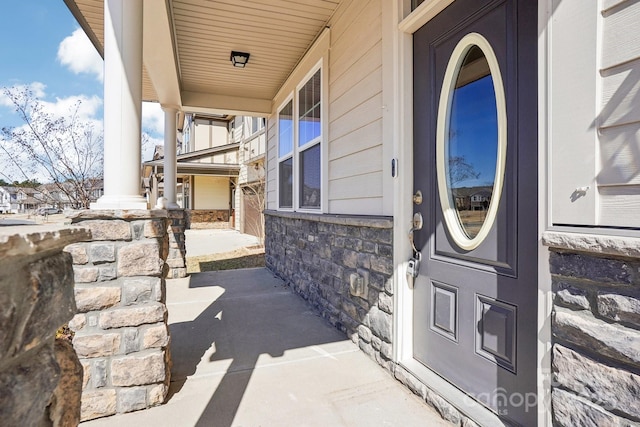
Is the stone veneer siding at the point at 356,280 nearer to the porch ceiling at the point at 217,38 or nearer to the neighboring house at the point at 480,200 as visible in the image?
the neighboring house at the point at 480,200

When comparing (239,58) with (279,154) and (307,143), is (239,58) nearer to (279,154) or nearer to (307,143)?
(307,143)

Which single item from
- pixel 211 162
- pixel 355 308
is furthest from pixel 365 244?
pixel 211 162

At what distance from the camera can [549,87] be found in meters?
1.40

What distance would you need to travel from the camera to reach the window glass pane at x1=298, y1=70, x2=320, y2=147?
4.10 meters

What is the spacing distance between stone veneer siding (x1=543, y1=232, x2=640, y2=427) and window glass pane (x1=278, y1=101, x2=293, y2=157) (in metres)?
4.18

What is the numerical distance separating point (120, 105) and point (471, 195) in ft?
7.42

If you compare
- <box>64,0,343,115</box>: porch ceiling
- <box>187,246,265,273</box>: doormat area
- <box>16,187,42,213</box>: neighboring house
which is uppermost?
<box>64,0,343,115</box>: porch ceiling

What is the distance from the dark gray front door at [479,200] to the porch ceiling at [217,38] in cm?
187

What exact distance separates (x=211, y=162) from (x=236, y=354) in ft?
39.8

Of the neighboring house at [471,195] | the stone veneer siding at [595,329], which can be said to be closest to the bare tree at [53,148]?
the neighboring house at [471,195]

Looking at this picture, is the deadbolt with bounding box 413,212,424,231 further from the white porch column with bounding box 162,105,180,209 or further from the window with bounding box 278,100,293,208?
the white porch column with bounding box 162,105,180,209

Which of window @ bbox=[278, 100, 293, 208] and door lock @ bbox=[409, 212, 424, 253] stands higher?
window @ bbox=[278, 100, 293, 208]

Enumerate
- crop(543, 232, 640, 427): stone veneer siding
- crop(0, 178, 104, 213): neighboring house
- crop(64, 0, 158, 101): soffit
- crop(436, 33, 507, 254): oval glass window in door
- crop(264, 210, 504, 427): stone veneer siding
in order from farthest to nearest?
crop(0, 178, 104, 213): neighboring house → crop(64, 0, 158, 101): soffit → crop(264, 210, 504, 427): stone veneer siding → crop(436, 33, 507, 254): oval glass window in door → crop(543, 232, 640, 427): stone veneer siding

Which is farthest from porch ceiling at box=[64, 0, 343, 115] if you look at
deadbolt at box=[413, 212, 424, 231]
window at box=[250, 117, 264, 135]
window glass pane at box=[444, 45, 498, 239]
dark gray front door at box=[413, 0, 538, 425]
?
window at box=[250, 117, 264, 135]
